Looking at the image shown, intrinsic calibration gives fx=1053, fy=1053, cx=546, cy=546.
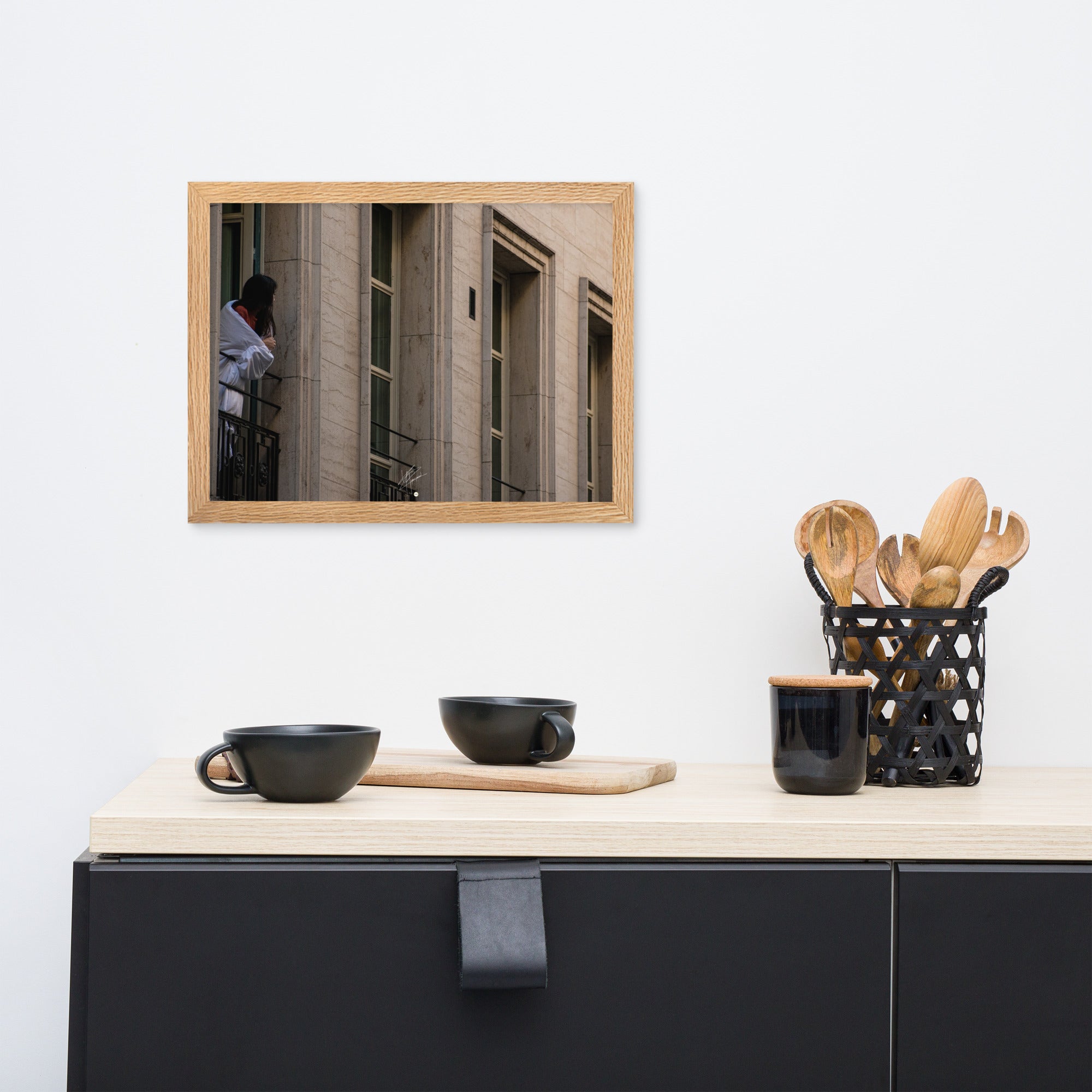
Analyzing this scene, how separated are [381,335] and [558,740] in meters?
0.53

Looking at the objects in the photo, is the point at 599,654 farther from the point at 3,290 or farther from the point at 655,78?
the point at 3,290

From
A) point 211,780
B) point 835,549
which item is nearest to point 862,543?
point 835,549

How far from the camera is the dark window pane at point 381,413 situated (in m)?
1.24

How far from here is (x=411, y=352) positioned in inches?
49.1

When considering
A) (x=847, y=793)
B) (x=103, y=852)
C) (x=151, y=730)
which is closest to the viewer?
(x=103, y=852)

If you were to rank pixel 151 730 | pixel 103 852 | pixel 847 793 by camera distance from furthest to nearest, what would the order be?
1. pixel 151 730
2. pixel 847 793
3. pixel 103 852

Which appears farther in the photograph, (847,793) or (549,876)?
(847,793)

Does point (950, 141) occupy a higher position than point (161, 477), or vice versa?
point (950, 141)

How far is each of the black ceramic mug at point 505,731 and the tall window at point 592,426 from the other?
0.32 meters

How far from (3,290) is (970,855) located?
47.7 inches

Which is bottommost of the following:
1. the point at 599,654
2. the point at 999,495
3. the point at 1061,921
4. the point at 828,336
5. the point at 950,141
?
the point at 1061,921

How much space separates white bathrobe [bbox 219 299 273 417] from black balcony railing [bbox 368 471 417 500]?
179mm

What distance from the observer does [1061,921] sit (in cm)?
82

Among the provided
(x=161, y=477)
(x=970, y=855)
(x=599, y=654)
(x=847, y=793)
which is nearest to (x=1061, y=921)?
(x=970, y=855)
